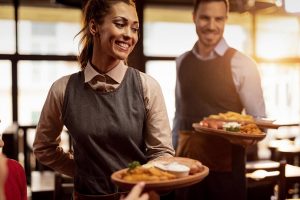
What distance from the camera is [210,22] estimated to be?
3459 mm

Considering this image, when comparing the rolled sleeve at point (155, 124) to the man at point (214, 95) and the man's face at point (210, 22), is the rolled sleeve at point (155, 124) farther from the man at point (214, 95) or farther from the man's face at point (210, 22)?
the man's face at point (210, 22)

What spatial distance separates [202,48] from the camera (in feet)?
11.9

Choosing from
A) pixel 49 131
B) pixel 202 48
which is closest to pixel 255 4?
pixel 202 48

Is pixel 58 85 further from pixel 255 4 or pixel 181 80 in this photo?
pixel 255 4

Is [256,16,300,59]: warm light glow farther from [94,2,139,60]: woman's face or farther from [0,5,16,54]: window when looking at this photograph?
[94,2,139,60]: woman's face

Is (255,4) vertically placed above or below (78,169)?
above

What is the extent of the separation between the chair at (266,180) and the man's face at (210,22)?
112cm

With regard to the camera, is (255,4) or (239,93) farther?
(255,4)

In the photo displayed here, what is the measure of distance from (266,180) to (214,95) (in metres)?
0.97

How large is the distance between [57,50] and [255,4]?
298 centimetres

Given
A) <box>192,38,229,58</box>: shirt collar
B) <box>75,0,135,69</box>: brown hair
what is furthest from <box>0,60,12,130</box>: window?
<box>75,0,135,69</box>: brown hair

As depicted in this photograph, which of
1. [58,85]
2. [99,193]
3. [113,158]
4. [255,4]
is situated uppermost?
[255,4]

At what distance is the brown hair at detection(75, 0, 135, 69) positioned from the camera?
193 centimetres

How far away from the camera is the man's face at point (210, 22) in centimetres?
346
